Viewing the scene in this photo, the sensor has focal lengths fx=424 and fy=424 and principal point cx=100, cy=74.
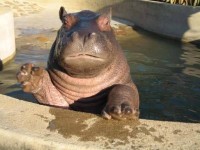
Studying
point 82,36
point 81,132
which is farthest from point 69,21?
point 81,132

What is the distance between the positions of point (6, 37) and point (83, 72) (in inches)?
191

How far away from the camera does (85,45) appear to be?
3.47 m

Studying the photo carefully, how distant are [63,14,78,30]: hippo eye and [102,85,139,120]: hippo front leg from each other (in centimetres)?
70

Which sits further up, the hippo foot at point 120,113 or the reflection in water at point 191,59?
A: the hippo foot at point 120,113

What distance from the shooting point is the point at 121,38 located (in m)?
11.0

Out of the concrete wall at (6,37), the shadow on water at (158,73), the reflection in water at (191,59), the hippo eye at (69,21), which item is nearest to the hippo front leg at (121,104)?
the hippo eye at (69,21)

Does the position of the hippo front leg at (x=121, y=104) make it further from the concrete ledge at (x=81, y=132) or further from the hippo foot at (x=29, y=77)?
the hippo foot at (x=29, y=77)

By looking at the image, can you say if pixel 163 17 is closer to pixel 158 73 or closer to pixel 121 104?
pixel 158 73

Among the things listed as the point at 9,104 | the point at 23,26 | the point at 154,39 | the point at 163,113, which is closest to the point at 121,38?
the point at 154,39

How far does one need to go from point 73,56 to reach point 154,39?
7.98m

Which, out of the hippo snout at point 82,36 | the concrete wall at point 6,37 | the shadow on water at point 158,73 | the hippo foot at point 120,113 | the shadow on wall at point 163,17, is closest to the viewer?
the hippo foot at point 120,113

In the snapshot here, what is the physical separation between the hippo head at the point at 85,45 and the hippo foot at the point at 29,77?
0.24 m

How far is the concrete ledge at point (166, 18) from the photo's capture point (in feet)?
36.6

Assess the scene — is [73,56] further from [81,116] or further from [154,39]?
[154,39]
